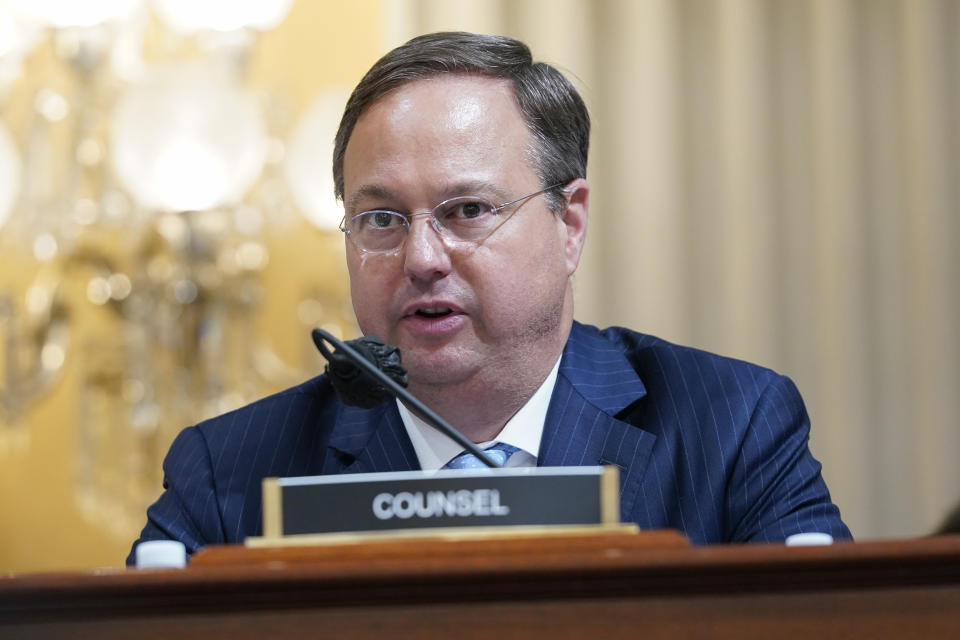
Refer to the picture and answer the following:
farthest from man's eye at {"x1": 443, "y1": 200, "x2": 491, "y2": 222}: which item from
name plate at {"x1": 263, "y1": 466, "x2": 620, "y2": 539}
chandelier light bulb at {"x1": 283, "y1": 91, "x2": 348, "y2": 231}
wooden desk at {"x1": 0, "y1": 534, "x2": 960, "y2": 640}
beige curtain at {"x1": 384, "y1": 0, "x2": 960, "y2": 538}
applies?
beige curtain at {"x1": 384, "y1": 0, "x2": 960, "y2": 538}

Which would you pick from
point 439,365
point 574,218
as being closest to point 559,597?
point 439,365

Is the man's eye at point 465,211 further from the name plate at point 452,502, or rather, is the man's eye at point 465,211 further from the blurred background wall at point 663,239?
the blurred background wall at point 663,239

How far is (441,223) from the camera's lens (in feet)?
6.30

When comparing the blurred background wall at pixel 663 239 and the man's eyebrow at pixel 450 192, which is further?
the blurred background wall at pixel 663 239

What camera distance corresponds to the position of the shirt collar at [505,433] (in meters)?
2.01

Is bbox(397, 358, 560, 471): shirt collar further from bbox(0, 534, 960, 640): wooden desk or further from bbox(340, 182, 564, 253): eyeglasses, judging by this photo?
bbox(0, 534, 960, 640): wooden desk

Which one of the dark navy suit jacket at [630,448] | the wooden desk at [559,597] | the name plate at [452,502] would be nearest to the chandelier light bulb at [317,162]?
the dark navy suit jacket at [630,448]

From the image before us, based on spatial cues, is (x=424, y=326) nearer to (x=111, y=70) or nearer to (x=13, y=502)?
(x=111, y=70)

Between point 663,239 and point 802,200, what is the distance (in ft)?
1.30

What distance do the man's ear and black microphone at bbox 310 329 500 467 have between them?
1.96 ft

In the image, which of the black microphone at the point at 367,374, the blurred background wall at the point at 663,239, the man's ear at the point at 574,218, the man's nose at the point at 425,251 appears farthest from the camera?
the blurred background wall at the point at 663,239

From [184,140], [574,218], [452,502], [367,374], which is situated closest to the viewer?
[452,502]

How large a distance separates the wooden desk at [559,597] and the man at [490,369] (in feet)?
2.57

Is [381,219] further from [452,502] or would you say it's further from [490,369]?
[452,502]
